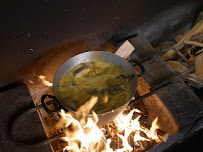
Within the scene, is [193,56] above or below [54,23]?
below

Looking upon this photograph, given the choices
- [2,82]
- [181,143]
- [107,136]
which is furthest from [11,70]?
[181,143]

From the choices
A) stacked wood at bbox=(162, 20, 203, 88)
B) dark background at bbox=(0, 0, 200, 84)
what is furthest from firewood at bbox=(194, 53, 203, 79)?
dark background at bbox=(0, 0, 200, 84)

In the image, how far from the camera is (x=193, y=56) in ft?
11.8

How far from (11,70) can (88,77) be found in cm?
122

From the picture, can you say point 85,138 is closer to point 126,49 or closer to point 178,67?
point 126,49

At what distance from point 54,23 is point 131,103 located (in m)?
1.63

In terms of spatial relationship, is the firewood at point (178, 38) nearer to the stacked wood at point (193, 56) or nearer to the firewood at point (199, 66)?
the stacked wood at point (193, 56)

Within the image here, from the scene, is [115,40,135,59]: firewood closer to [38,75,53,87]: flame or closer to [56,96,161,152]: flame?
[56,96,161,152]: flame

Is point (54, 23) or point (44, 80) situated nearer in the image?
point (54, 23)

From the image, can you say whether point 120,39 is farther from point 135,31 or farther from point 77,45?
point 77,45

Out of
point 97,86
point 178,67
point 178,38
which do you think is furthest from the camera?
point 178,38

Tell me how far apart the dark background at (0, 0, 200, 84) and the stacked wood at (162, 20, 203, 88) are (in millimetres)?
942

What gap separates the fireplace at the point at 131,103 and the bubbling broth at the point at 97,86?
366 mm

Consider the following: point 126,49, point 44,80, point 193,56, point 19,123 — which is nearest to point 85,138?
point 19,123
